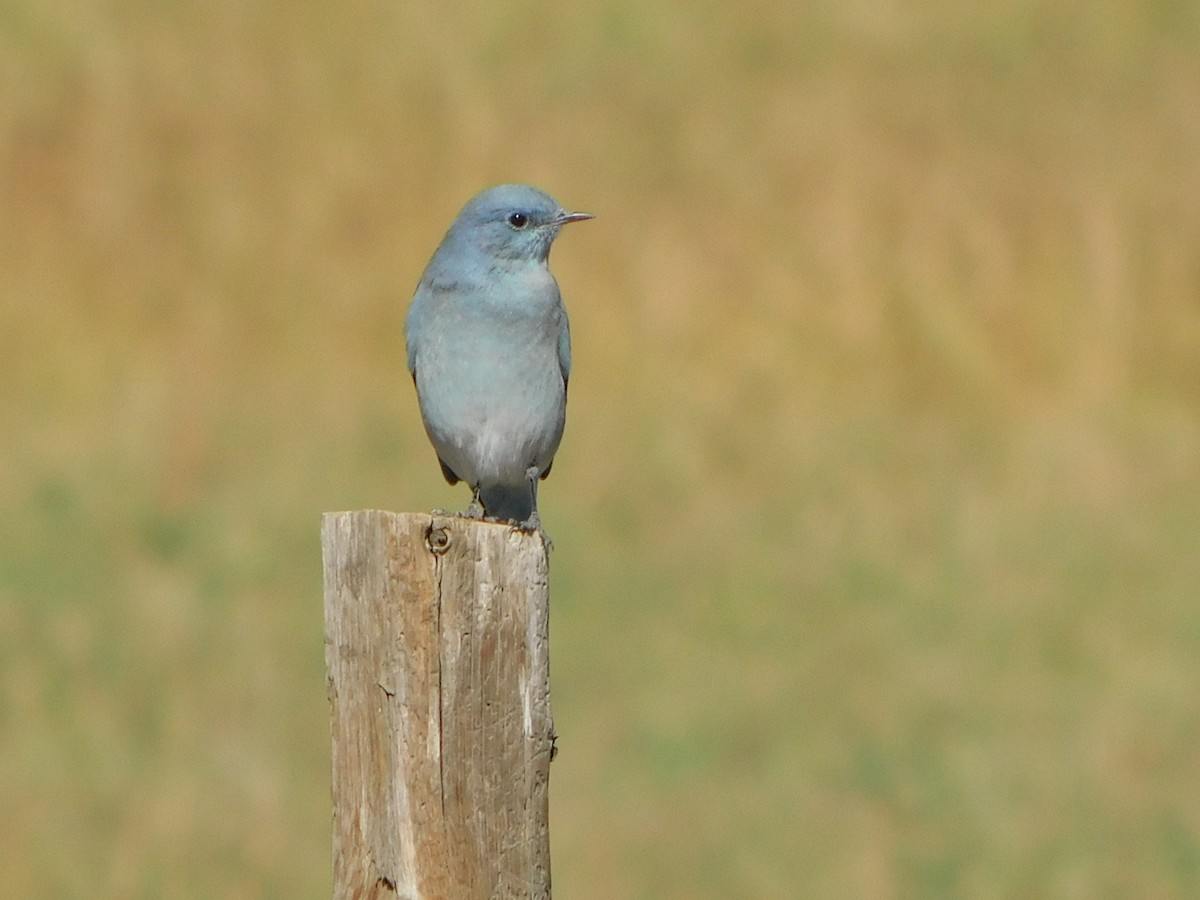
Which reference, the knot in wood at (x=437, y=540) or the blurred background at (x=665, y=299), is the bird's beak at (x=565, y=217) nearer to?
the knot in wood at (x=437, y=540)

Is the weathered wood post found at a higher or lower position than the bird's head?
lower

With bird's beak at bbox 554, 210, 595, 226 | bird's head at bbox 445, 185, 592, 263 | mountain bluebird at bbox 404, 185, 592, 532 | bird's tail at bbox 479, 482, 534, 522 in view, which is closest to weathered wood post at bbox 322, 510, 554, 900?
mountain bluebird at bbox 404, 185, 592, 532

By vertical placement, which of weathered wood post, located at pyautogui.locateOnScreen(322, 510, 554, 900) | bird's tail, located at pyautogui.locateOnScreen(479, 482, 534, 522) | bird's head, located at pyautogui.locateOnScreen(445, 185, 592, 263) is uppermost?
bird's head, located at pyautogui.locateOnScreen(445, 185, 592, 263)

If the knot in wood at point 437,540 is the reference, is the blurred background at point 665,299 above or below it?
above

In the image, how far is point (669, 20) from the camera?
19297mm

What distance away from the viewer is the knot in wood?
205 inches

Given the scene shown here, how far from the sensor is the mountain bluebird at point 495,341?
762 centimetres

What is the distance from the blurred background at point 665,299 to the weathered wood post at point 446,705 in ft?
35.4

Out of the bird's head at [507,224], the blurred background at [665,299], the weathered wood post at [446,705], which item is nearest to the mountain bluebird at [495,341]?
the bird's head at [507,224]

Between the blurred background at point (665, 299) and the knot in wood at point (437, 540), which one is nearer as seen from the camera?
the knot in wood at point (437, 540)

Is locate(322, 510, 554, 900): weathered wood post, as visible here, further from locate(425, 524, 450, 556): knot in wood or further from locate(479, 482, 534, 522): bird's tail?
locate(479, 482, 534, 522): bird's tail

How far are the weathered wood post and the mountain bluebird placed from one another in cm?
231

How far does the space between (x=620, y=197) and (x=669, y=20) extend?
1840 millimetres

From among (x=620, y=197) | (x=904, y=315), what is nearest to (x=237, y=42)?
(x=620, y=197)
